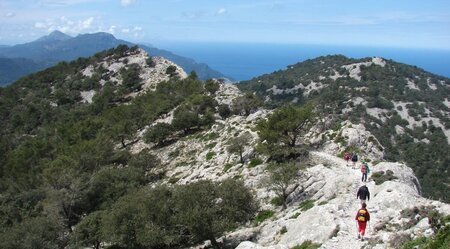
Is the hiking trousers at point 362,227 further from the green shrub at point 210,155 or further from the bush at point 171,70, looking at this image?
the bush at point 171,70

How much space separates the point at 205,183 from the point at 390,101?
417ft

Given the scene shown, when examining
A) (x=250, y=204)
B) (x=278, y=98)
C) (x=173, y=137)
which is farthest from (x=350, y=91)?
(x=250, y=204)

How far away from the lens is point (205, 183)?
105 feet

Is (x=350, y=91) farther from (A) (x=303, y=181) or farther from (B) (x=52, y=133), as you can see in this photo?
(A) (x=303, y=181)

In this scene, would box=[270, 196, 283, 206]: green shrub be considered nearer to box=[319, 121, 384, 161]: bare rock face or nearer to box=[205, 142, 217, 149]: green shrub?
box=[319, 121, 384, 161]: bare rock face

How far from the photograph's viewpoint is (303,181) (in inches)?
1375

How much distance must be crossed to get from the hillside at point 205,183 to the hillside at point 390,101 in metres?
39.3

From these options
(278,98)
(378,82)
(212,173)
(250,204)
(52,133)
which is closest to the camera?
(250,204)

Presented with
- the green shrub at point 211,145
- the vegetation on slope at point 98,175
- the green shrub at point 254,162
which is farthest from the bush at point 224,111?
the green shrub at point 254,162

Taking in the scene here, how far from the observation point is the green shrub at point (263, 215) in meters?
32.2

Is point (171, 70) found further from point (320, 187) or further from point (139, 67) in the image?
point (320, 187)

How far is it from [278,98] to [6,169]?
121944mm

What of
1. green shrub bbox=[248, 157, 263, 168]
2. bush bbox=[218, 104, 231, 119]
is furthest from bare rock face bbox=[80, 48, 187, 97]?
green shrub bbox=[248, 157, 263, 168]

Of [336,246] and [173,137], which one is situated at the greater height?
[336,246]
